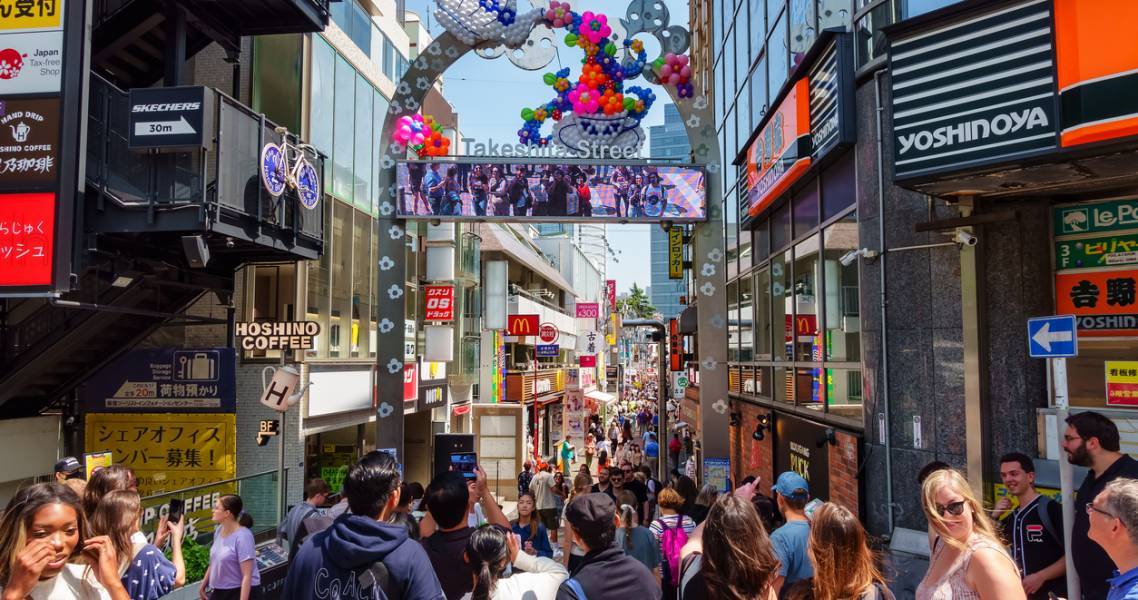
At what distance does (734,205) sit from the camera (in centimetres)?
1781

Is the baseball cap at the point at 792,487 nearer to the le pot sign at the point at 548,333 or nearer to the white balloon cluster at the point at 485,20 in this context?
the white balloon cluster at the point at 485,20

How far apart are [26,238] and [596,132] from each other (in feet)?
25.9

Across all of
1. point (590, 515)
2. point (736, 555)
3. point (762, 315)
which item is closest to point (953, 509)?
point (736, 555)

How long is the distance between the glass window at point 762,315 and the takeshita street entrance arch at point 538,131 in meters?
2.68

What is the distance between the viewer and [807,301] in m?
11.9

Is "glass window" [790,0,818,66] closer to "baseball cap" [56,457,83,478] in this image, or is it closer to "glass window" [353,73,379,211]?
"glass window" [353,73,379,211]

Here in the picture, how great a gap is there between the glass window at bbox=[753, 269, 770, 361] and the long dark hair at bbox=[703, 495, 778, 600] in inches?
461

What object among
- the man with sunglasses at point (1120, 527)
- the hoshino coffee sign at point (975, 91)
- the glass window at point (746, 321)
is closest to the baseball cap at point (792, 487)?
the man with sunglasses at point (1120, 527)

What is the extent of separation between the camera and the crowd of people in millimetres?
12266

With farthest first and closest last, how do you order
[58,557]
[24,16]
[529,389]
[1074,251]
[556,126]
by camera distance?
[529,389] → [556,126] → [24,16] → [1074,251] → [58,557]

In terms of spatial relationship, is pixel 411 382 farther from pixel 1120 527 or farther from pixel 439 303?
pixel 1120 527

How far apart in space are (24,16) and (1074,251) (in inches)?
489

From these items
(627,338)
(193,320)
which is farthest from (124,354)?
(627,338)

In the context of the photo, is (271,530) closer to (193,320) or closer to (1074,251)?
(193,320)
